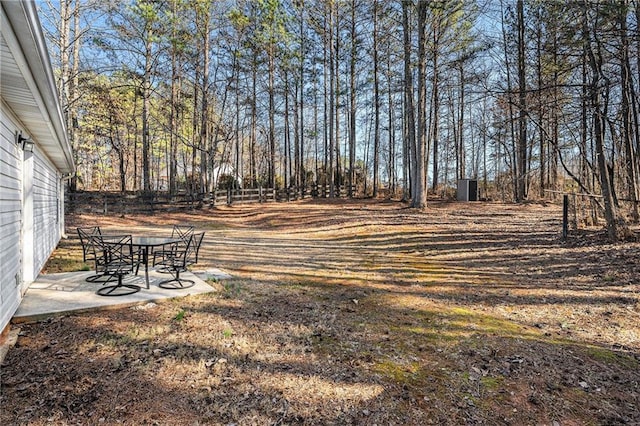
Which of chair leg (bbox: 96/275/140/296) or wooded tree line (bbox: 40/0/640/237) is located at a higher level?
wooded tree line (bbox: 40/0/640/237)

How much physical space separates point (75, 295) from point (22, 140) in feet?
6.54

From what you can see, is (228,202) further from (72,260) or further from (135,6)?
(72,260)

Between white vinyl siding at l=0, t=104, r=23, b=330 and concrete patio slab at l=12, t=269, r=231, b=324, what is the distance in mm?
199

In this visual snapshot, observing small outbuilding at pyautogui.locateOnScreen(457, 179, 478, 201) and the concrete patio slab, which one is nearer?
the concrete patio slab

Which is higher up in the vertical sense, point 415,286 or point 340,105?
point 340,105

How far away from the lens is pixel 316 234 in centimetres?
1157

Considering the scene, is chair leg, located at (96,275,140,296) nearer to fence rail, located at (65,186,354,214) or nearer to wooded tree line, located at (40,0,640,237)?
wooded tree line, located at (40,0,640,237)

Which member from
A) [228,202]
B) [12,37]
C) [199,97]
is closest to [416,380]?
[12,37]

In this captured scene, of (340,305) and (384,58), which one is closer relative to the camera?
(340,305)

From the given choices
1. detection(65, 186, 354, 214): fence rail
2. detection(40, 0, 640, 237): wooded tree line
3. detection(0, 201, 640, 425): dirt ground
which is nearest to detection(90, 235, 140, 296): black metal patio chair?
detection(0, 201, 640, 425): dirt ground

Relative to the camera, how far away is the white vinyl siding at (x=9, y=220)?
3.22 m

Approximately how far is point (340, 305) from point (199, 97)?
2236cm

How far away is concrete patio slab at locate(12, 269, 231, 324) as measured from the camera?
3.73 metres

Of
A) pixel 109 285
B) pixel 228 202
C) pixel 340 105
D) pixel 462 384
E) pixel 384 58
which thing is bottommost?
pixel 462 384
